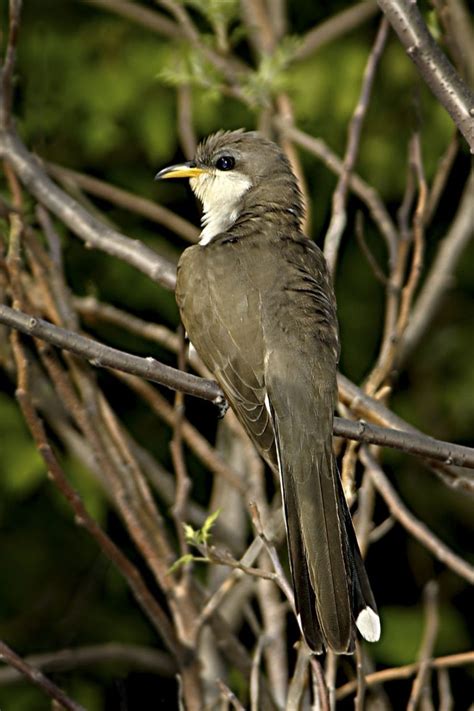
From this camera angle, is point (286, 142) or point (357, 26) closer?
point (286, 142)

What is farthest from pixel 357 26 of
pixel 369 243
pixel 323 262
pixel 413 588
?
pixel 413 588

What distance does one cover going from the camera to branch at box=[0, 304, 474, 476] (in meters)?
2.86

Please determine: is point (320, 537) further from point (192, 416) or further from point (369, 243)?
point (369, 243)

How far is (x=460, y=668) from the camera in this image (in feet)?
21.3

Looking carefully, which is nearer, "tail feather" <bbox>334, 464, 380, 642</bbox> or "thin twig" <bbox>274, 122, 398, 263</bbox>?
"tail feather" <bbox>334, 464, 380, 642</bbox>

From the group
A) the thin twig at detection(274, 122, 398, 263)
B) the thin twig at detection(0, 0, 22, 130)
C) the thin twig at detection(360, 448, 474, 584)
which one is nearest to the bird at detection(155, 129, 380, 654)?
the thin twig at detection(274, 122, 398, 263)

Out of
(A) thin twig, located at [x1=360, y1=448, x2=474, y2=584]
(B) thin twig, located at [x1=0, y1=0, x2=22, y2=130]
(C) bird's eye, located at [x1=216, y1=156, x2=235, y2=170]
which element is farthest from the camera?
(C) bird's eye, located at [x1=216, y1=156, x2=235, y2=170]

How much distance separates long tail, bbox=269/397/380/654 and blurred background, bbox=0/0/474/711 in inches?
91.5

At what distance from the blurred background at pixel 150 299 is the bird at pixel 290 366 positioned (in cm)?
174

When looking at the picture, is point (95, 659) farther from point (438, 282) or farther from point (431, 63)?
point (431, 63)

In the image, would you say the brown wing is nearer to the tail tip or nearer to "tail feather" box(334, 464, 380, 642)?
"tail feather" box(334, 464, 380, 642)

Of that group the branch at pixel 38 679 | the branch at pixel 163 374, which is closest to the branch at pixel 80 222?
the branch at pixel 163 374

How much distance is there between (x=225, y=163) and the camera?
187 inches

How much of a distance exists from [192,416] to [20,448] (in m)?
1.03
